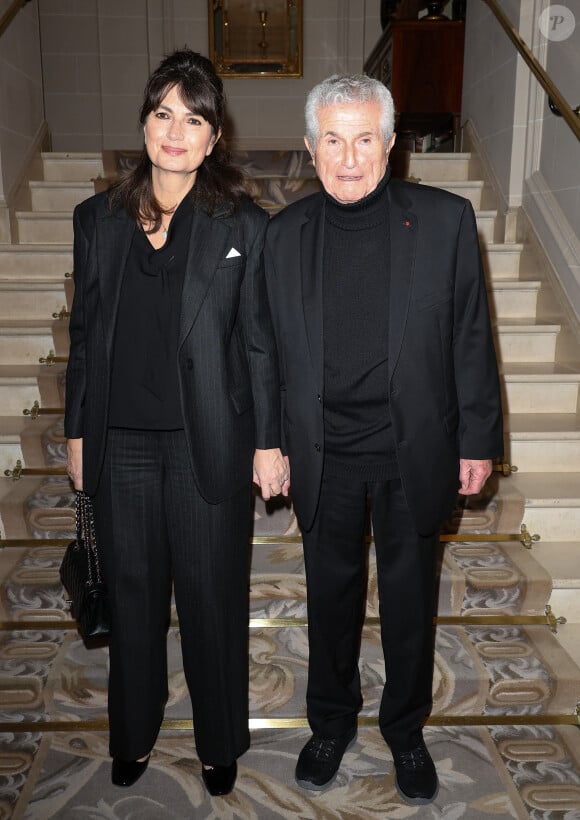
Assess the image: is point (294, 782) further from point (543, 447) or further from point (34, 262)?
point (34, 262)

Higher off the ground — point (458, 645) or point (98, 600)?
point (98, 600)

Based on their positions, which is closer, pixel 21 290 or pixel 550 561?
pixel 550 561

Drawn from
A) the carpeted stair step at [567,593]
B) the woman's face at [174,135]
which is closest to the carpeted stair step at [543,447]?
the carpeted stair step at [567,593]

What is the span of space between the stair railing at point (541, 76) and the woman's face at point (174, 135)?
2201mm

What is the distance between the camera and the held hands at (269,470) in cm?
178

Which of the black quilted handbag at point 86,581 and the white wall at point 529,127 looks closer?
the black quilted handbag at point 86,581

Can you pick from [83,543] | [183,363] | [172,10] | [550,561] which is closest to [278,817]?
[83,543]

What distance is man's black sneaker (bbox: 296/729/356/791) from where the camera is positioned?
77.3 inches

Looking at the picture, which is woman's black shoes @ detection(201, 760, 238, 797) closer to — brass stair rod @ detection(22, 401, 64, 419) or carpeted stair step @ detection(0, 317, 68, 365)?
brass stair rod @ detection(22, 401, 64, 419)

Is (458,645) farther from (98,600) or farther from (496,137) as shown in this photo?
(496,137)

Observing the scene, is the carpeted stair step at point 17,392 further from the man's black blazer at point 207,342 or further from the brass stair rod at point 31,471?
the man's black blazer at point 207,342

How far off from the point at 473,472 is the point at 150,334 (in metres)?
0.82

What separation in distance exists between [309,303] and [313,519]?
513mm

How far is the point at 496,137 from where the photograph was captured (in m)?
4.64
